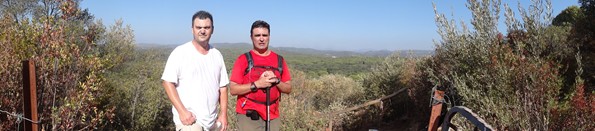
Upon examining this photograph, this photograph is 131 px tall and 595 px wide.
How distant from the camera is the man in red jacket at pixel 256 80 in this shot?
377 centimetres

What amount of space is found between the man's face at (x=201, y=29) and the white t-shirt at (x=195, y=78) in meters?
0.10

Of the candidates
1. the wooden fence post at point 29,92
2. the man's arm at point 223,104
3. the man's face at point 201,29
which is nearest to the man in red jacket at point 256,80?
the man's arm at point 223,104

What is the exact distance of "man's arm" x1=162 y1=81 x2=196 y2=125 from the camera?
334 cm

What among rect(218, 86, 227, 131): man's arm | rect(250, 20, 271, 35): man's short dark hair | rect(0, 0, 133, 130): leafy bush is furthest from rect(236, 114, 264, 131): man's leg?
rect(0, 0, 133, 130): leafy bush

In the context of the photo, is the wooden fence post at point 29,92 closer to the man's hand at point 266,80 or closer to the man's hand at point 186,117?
the man's hand at point 186,117

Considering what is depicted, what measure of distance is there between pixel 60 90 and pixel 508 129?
5.78 m

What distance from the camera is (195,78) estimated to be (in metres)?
3.46

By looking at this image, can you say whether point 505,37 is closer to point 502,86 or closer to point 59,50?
point 502,86

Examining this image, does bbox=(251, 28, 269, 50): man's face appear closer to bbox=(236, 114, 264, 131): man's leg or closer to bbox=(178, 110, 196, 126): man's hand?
bbox=(236, 114, 264, 131): man's leg

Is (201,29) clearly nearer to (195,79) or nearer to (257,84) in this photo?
(195,79)

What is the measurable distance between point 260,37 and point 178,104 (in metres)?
0.91

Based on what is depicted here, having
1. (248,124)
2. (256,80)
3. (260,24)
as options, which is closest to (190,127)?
(248,124)

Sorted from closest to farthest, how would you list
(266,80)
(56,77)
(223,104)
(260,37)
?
(266,80)
(260,37)
(223,104)
(56,77)

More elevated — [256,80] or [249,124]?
[256,80]
